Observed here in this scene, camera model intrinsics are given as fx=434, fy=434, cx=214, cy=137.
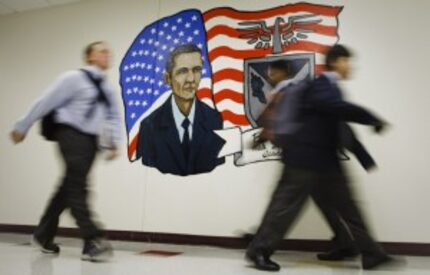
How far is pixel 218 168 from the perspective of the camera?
3.68 m

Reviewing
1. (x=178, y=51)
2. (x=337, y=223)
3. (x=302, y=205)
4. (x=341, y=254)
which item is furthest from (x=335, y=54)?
(x=178, y=51)

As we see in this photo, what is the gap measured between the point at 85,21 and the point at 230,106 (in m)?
1.84

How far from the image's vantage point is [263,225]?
8.09 feet

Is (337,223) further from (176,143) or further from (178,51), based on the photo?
(178,51)

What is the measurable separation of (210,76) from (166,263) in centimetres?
181

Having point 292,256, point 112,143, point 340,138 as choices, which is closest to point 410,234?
point 292,256

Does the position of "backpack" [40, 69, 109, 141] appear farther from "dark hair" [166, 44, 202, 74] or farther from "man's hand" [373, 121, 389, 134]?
"man's hand" [373, 121, 389, 134]

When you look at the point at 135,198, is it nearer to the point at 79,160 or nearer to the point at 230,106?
the point at 230,106

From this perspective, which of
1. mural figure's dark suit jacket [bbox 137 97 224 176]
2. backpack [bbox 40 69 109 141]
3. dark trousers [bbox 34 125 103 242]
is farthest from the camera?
mural figure's dark suit jacket [bbox 137 97 224 176]

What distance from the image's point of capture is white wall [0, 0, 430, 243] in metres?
3.18

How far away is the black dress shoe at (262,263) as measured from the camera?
2.33 metres

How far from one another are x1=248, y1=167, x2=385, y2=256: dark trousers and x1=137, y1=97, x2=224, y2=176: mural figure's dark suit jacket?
1369mm

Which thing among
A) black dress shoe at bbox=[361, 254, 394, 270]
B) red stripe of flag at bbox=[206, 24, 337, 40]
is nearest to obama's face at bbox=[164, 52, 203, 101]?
red stripe of flag at bbox=[206, 24, 337, 40]

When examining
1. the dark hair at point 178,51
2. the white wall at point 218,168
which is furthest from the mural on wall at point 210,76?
the white wall at point 218,168
